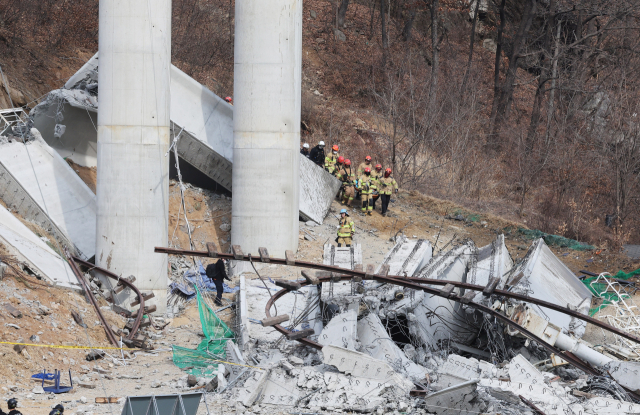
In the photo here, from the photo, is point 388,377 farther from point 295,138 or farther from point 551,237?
point 551,237

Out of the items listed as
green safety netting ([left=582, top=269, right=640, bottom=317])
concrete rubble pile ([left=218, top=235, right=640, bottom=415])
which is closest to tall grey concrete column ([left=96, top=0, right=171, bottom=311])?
concrete rubble pile ([left=218, top=235, right=640, bottom=415])

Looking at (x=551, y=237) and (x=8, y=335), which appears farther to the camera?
(x=551, y=237)

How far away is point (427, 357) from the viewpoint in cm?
1005

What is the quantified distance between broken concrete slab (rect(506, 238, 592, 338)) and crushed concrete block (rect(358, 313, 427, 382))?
6.88 ft

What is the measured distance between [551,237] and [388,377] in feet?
36.9

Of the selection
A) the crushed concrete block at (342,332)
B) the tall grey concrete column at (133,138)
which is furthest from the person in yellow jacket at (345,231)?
the crushed concrete block at (342,332)

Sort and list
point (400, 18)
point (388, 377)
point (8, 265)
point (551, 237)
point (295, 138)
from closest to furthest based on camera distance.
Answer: point (388, 377)
point (8, 265)
point (295, 138)
point (551, 237)
point (400, 18)

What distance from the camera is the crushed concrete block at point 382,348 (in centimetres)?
927

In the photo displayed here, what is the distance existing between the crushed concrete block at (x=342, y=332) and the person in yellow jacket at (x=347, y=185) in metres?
8.55

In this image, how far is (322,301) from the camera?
11.2 metres

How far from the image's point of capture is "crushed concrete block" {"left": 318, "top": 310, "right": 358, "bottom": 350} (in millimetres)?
9539

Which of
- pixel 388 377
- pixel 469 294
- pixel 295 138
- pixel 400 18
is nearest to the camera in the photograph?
pixel 388 377

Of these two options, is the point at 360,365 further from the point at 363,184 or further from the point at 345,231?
the point at 363,184

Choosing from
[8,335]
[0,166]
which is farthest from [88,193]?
[8,335]
